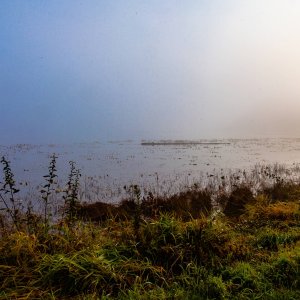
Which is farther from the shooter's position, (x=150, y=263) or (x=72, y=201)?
(x=72, y=201)

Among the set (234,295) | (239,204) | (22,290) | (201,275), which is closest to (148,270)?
(201,275)

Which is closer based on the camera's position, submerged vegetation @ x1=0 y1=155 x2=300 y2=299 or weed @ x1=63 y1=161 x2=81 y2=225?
submerged vegetation @ x1=0 y1=155 x2=300 y2=299

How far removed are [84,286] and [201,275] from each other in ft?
5.48

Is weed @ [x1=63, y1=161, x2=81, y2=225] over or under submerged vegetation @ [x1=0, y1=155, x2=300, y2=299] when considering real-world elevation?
over

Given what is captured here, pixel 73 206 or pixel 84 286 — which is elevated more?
pixel 73 206

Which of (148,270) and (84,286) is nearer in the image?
(84,286)

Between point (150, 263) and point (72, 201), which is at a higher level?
point (72, 201)

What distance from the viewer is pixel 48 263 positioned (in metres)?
5.40

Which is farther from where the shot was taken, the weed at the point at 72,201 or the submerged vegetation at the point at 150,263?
the weed at the point at 72,201

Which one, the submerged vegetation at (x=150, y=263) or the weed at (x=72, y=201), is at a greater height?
the weed at (x=72, y=201)

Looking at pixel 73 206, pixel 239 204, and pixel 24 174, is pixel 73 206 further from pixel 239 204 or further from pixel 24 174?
pixel 24 174

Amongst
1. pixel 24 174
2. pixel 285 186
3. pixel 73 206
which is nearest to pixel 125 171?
pixel 24 174

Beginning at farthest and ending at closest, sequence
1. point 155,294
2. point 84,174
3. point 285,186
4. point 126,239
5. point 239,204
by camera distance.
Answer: point 84,174, point 285,186, point 239,204, point 126,239, point 155,294

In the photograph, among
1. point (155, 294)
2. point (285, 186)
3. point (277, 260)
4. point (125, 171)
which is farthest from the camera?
point (125, 171)
